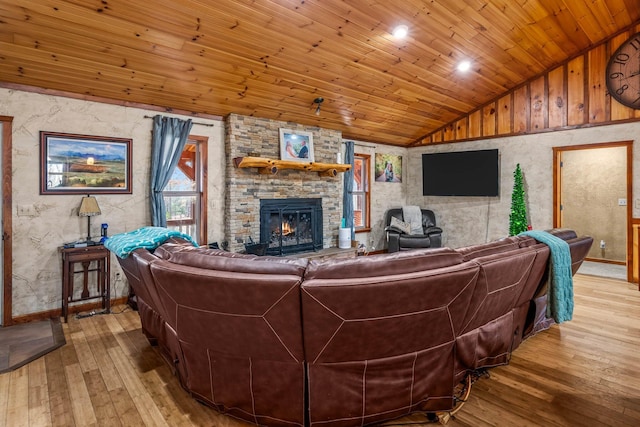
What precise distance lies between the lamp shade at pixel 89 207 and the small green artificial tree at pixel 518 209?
618 cm

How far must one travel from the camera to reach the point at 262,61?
149 inches

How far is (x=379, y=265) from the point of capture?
1.66 m

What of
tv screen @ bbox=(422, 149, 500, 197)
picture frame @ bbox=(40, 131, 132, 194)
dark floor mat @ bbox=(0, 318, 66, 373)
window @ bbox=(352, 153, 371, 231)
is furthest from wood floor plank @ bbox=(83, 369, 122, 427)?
tv screen @ bbox=(422, 149, 500, 197)

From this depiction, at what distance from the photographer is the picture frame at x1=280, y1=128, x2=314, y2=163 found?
525 cm

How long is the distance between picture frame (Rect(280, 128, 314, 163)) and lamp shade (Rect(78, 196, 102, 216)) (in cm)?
255

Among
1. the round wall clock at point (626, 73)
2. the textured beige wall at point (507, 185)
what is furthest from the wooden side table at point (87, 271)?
the round wall clock at point (626, 73)

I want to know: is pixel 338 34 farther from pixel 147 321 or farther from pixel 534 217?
pixel 534 217

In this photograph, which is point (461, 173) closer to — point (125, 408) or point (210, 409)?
point (210, 409)

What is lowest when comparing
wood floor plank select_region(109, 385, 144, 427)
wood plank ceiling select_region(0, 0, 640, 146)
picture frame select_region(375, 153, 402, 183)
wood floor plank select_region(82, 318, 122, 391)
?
wood floor plank select_region(109, 385, 144, 427)

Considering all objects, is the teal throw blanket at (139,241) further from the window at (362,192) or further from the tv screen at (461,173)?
the tv screen at (461,173)

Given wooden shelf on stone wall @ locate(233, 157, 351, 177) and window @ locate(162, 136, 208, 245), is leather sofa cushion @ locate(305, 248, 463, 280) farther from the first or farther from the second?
window @ locate(162, 136, 208, 245)

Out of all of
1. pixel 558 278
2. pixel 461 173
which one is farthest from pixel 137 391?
pixel 461 173

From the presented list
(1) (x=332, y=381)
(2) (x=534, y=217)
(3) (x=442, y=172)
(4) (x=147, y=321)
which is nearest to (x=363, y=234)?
(3) (x=442, y=172)

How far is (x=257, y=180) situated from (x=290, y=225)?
0.95 meters
